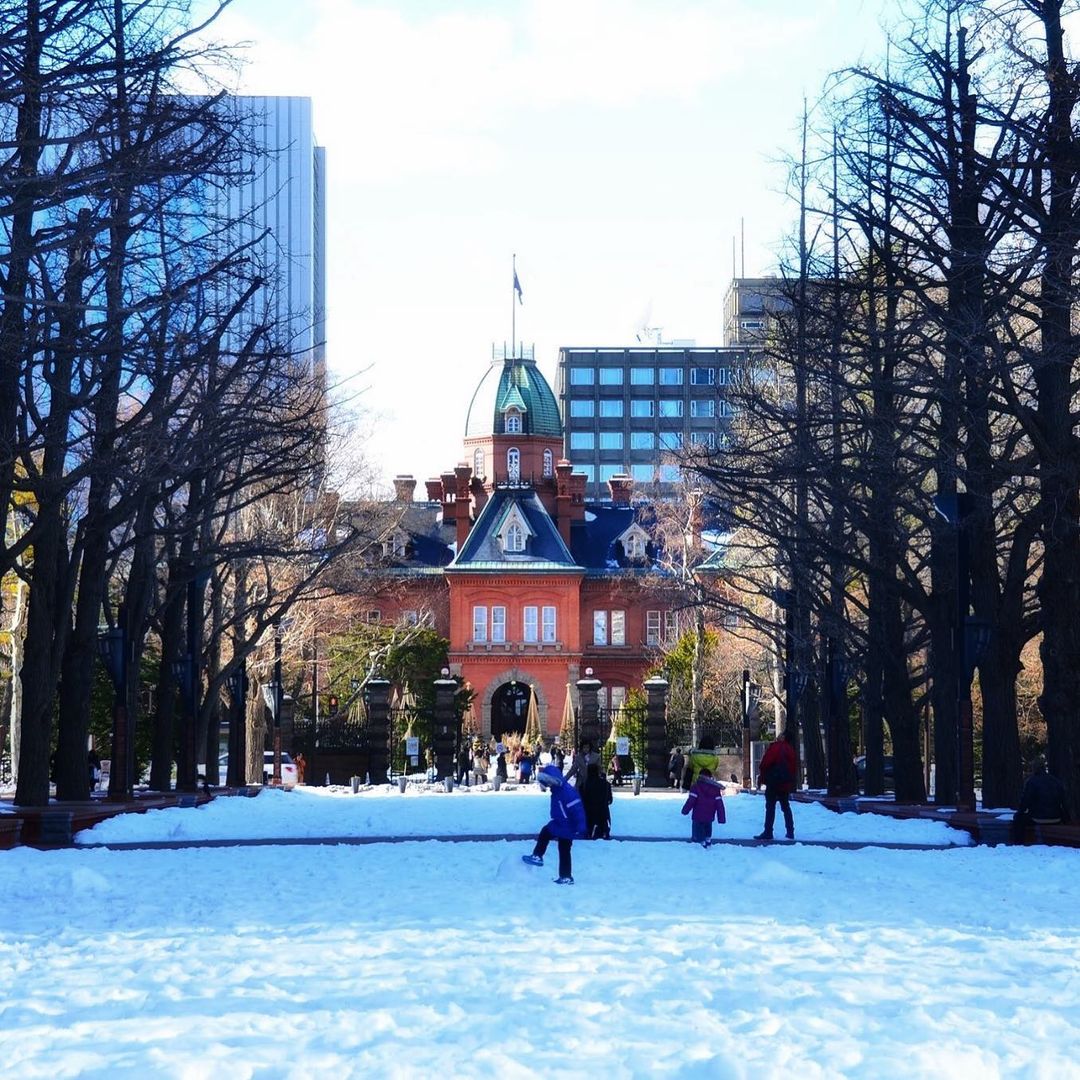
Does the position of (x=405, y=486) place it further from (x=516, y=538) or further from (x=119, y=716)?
(x=119, y=716)

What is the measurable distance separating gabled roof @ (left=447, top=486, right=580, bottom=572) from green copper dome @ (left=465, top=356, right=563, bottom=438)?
4682 millimetres

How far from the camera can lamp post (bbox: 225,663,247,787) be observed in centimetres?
3850

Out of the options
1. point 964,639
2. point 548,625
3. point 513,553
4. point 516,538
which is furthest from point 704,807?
point 516,538

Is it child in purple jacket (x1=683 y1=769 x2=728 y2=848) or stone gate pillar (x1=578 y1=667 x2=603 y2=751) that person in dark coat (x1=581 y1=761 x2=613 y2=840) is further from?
stone gate pillar (x1=578 y1=667 x2=603 y2=751)

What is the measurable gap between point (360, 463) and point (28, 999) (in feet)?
136

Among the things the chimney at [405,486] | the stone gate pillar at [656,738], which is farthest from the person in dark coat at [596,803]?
the chimney at [405,486]

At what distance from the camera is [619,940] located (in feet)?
39.7

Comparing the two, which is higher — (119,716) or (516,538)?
(516,538)

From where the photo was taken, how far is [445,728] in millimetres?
54781

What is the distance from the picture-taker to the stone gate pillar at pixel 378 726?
5281 cm

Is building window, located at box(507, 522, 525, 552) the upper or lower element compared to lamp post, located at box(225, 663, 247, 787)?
upper

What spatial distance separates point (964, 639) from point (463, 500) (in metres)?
70.8

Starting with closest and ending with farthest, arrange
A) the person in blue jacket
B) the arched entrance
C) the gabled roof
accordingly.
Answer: the person in blue jacket
the arched entrance
the gabled roof

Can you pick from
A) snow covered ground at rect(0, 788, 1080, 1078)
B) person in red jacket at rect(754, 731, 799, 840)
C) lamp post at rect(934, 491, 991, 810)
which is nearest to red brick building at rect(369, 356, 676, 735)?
lamp post at rect(934, 491, 991, 810)
